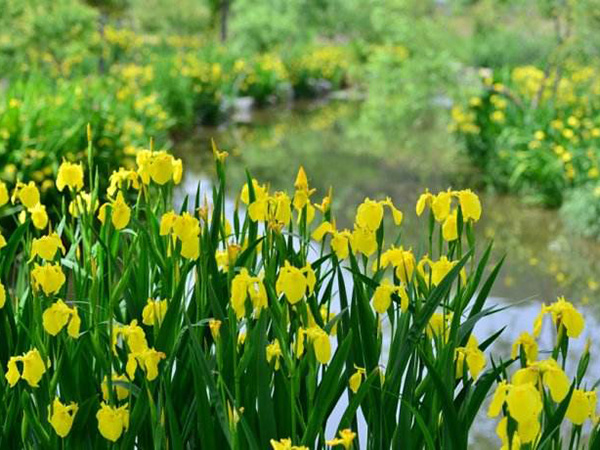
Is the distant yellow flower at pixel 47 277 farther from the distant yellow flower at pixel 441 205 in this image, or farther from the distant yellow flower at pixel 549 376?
the distant yellow flower at pixel 549 376

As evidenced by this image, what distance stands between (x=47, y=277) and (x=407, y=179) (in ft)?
24.2

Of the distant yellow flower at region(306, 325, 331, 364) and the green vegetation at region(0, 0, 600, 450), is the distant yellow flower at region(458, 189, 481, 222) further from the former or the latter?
the distant yellow flower at region(306, 325, 331, 364)

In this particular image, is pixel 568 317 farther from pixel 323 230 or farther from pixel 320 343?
pixel 323 230

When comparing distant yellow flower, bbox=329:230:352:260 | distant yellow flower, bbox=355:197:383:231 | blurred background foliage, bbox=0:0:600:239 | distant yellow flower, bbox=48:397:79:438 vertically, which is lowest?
blurred background foliage, bbox=0:0:600:239

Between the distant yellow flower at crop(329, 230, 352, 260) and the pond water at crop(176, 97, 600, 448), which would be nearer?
the distant yellow flower at crop(329, 230, 352, 260)

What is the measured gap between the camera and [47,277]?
1.72 meters

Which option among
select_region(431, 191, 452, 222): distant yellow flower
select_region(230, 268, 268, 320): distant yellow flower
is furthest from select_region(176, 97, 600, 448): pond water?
select_region(230, 268, 268, 320): distant yellow flower

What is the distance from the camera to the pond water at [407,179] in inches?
209

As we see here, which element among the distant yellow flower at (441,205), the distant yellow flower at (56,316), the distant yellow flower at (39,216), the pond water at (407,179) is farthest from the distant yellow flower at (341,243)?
the pond water at (407,179)

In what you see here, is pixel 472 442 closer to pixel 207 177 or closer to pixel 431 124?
pixel 207 177

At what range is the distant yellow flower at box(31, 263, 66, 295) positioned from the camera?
5.62 feet

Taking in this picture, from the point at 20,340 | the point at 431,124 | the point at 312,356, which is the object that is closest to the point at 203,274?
the point at 312,356

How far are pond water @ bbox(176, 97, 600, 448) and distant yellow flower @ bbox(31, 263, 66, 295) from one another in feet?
5.24

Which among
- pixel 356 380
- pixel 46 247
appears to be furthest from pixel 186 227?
pixel 356 380
